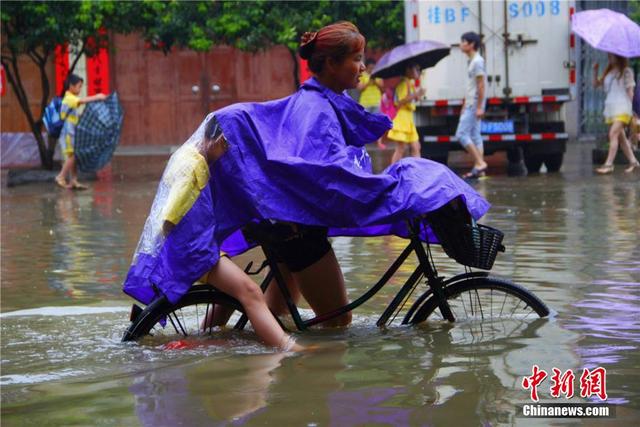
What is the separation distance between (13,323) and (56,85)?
25558 mm

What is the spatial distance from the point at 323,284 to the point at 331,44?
3.79 feet

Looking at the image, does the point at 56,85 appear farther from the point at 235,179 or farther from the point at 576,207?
the point at 235,179

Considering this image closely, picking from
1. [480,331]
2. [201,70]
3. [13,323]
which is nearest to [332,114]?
[480,331]

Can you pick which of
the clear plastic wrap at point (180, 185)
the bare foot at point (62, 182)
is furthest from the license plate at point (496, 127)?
the clear plastic wrap at point (180, 185)

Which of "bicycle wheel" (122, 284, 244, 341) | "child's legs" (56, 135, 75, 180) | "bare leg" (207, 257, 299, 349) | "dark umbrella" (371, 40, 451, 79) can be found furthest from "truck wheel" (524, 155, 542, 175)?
"bare leg" (207, 257, 299, 349)

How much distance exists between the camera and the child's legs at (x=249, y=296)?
6.12 meters

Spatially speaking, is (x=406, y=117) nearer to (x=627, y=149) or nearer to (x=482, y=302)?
(x=627, y=149)

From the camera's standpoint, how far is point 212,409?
5.21 m

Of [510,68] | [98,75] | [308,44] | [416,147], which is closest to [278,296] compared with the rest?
[308,44]

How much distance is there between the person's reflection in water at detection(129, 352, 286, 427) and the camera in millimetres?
5098

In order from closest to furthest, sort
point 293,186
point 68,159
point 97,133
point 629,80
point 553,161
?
point 293,186 → point 629,80 → point 68,159 → point 553,161 → point 97,133

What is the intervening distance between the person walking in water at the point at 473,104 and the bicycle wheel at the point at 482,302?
11.2 metres

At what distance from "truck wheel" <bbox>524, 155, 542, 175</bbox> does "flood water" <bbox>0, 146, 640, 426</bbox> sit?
983cm

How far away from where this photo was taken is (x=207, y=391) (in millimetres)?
5527
